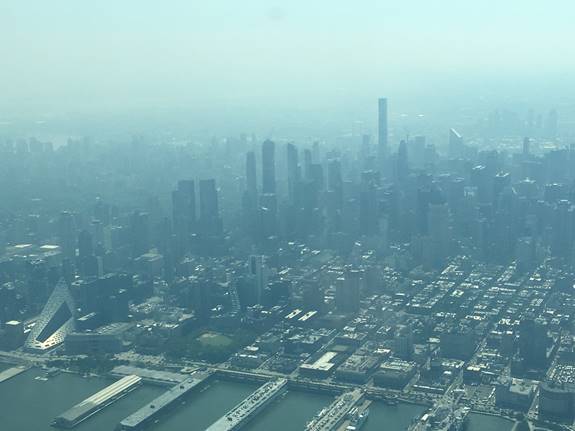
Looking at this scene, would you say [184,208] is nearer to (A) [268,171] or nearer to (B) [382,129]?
(A) [268,171]

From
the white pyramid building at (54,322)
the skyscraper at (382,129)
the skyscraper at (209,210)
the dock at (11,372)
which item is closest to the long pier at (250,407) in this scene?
the dock at (11,372)

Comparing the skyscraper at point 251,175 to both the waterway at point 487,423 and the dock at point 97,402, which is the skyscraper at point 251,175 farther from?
the waterway at point 487,423

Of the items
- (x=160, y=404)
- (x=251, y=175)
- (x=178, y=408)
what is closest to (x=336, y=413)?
(x=178, y=408)

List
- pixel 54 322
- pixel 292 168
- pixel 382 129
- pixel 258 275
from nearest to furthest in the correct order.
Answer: pixel 54 322 → pixel 258 275 → pixel 292 168 → pixel 382 129

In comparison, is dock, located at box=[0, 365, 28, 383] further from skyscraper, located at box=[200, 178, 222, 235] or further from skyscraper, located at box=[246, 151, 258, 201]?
skyscraper, located at box=[246, 151, 258, 201]

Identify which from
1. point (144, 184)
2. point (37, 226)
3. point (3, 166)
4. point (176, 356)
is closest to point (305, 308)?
point (176, 356)

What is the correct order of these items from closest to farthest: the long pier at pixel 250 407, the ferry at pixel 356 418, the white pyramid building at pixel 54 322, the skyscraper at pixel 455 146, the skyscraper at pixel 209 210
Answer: the ferry at pixel 356 418 → the long pier at pixel 250 407 → the white pyramid building at pixel 54 322 → the skyscraper at pixel 209 210 → the skyscraper at pixel 455 146
